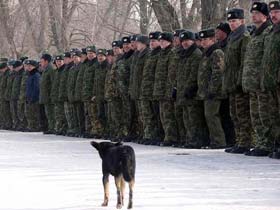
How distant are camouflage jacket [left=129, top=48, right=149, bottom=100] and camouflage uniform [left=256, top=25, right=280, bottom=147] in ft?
13.9

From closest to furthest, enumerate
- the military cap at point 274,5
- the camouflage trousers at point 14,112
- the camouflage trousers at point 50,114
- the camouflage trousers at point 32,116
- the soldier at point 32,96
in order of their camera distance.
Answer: the military cap at point 274,5
the camouflage trousers at point 50,114
the soldier at point 32,96
the camouflage trousers at point 32,116
the camouflage trousers at point 14,112

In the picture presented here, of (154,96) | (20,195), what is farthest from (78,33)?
(20,195)

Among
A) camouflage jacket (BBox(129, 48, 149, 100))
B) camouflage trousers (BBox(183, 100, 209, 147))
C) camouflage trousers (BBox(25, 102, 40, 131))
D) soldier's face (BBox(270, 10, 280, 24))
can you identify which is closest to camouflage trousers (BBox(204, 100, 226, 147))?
camouflage trousers (BBox(183, 100, 209, 147))

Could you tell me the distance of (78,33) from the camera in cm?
4088

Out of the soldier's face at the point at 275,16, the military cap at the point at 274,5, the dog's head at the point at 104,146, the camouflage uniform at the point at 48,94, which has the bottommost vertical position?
the dog's head at the point at 104,146

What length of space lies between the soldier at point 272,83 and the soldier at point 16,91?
1282 centimetres

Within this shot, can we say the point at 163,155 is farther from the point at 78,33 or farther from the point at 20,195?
the point at 78,33

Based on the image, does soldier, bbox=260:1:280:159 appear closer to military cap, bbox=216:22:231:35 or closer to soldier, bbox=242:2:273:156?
soldier, bbox=242:2:273:156

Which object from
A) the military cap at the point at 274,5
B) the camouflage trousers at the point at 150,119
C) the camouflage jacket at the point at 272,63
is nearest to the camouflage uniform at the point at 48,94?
the camouflage trousers at the point at 150,119

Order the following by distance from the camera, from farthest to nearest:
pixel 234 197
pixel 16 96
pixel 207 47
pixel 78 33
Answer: pixel 78 33 < pixel 16 96 < pixel 207 47 < pixel 234 197

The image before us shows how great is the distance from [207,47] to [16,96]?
11.1 meters

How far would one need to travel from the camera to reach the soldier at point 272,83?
12.6 meters

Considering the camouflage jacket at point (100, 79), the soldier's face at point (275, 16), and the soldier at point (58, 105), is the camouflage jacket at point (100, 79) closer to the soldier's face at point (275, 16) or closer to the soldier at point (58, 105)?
the soldier at point (58, 105)

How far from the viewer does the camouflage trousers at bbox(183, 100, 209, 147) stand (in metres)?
15.4
